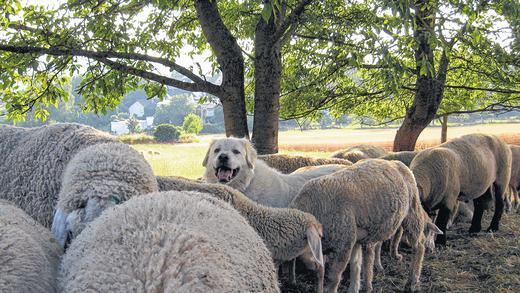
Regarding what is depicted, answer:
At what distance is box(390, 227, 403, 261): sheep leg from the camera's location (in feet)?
22.9

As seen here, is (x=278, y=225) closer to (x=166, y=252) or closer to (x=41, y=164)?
(x=41, y=164)

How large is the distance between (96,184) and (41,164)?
4.14ft

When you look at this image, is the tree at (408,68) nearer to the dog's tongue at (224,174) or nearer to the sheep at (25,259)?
the dog's tongue at (224,174)

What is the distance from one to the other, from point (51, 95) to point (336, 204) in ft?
19.6

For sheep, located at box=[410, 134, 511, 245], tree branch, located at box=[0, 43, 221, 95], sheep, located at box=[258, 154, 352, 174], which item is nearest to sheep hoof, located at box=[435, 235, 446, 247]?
sheep, located at box=[410, 134, 511, 245]

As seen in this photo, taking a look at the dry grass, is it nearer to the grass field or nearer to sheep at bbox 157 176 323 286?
the grass field

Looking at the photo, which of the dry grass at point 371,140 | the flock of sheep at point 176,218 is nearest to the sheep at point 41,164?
the flock of sheep at point 176,218

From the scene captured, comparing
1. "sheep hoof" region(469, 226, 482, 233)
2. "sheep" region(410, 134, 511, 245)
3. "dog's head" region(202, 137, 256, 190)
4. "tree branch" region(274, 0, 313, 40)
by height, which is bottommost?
"sheep hoof" region(469, 226, 482, 233)

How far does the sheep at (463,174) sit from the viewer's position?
7908mm

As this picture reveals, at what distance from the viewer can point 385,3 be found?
569 cm

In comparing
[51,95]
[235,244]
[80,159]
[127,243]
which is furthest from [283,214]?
[51,95]

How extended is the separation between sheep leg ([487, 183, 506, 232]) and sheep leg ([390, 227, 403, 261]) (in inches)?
104

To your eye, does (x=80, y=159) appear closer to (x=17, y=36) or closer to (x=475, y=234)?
(x=17, y=36)

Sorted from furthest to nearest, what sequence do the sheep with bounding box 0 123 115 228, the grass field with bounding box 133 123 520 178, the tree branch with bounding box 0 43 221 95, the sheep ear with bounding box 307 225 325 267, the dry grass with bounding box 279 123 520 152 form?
the dry grass with bounding box 279 123 520 152 < the grass field with bounding box 133 123 520 178 < the tree branch with bounding box 0 43 221 95 < the sheep ear with bounding box 307 225 325 267 < the sheep with bounding box 0 123 115 228
